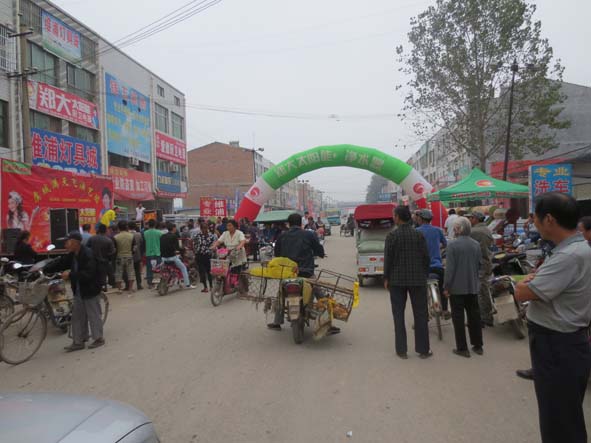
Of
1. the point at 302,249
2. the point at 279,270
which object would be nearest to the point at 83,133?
the point at 302,249

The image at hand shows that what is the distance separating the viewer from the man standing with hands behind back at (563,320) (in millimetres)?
2342

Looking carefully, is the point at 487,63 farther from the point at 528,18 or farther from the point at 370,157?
the point at 370,157

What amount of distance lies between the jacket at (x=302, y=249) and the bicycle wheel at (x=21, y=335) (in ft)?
11.7

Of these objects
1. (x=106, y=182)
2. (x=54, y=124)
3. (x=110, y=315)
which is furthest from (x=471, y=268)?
(x=54, y=124)

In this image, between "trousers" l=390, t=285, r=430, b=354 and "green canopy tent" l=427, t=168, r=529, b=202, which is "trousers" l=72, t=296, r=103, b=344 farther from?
"green canopy tent" l=427, t=168, r=529, b=202

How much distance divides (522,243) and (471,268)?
5.22 meters

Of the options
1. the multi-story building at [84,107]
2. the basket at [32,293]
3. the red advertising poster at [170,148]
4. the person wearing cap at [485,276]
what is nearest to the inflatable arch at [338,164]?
the multi-story building at [84,107]

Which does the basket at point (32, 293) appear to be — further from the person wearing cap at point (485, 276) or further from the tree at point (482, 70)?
the tree at point (482, 70)

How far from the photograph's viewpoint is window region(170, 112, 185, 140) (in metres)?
33.1

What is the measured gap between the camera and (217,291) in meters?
9.13

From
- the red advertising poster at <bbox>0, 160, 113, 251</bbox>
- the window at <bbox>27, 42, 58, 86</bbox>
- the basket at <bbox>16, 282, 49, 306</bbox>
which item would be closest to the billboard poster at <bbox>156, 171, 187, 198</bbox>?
the window at <bbox>27, 42, 58, 86</bbox>

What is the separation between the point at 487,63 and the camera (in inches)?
813

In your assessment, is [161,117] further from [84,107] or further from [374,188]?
[374,188]

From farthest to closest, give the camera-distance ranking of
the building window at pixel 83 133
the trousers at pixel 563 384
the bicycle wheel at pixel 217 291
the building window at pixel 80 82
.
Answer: the building window at pixel 83 133 → the building window at pixel 80 82 → the bicycle wheel at pixel 217 291 → the trousers at pixel 563 384
